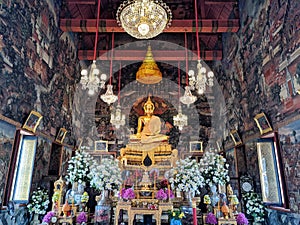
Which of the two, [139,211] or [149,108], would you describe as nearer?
[139,211]

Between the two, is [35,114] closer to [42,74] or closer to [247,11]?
[42,74]

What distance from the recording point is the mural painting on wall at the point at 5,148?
4.19 metres

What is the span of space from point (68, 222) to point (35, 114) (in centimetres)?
247

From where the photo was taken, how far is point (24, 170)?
5.42 metres

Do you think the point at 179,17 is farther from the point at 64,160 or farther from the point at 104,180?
the point at 64,160

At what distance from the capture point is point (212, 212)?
483 cm

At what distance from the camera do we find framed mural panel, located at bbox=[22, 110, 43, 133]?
497cm

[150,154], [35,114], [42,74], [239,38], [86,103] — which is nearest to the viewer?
[35,114]

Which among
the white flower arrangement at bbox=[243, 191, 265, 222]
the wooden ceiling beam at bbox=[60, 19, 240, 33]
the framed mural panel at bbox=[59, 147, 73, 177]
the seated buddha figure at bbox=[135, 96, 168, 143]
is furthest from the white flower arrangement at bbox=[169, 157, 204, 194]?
the wooden ceiling beam at bbox=[60, 19, 240, 33]

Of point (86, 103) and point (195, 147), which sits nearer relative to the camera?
point (195, 147)

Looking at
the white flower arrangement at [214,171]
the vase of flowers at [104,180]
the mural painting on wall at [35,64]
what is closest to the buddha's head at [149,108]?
the mural painting on wall at [35,64]

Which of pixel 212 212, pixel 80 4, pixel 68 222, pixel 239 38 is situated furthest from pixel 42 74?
pixel 239 38

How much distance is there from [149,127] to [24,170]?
4.90 meters

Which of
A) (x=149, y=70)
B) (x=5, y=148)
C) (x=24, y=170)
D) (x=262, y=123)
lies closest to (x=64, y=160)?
(x=24, y=170)
